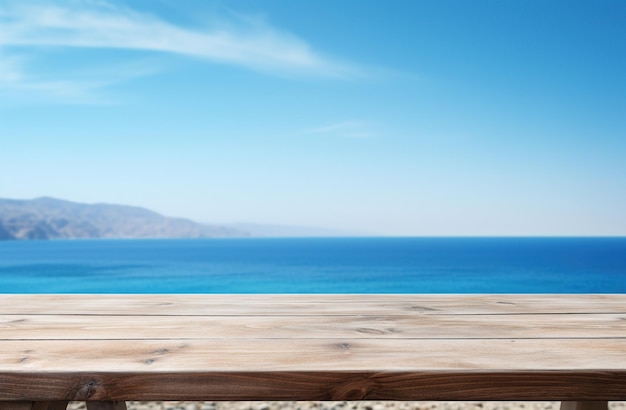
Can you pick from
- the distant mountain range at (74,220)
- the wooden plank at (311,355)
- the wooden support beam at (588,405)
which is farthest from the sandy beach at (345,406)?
the distant mountain range at (74,220)

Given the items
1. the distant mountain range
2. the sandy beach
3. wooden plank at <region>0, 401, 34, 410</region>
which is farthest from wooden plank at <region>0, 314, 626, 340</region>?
the distant mountain range

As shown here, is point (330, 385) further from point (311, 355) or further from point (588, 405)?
point (588, 405)

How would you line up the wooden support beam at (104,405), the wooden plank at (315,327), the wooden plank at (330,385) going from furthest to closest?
the wooden support beam at (104,405)
the wooden plank at (315,327)
the wooden plank at (330,385)

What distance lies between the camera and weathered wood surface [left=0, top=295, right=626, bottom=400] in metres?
0.65

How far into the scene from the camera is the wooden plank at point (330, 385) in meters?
0.65

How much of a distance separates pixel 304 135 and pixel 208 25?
37.7ft

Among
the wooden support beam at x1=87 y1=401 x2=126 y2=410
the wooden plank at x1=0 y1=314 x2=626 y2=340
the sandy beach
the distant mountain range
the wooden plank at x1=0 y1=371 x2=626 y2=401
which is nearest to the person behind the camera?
the wooden plank at x1=0 y1=371 x2=626 y2=401

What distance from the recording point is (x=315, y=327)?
0.86m

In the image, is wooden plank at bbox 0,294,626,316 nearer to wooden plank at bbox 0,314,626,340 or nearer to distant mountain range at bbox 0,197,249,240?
wooden plank at bbox 0,314,626,340

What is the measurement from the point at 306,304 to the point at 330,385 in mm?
411

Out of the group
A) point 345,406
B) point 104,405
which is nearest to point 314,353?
point 104,405

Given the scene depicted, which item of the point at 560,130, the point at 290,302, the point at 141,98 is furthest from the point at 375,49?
the point at 290,302

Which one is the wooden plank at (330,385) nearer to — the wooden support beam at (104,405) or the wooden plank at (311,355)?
the wooden plank at (311,355)

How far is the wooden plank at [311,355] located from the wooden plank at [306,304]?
0.69 feet
